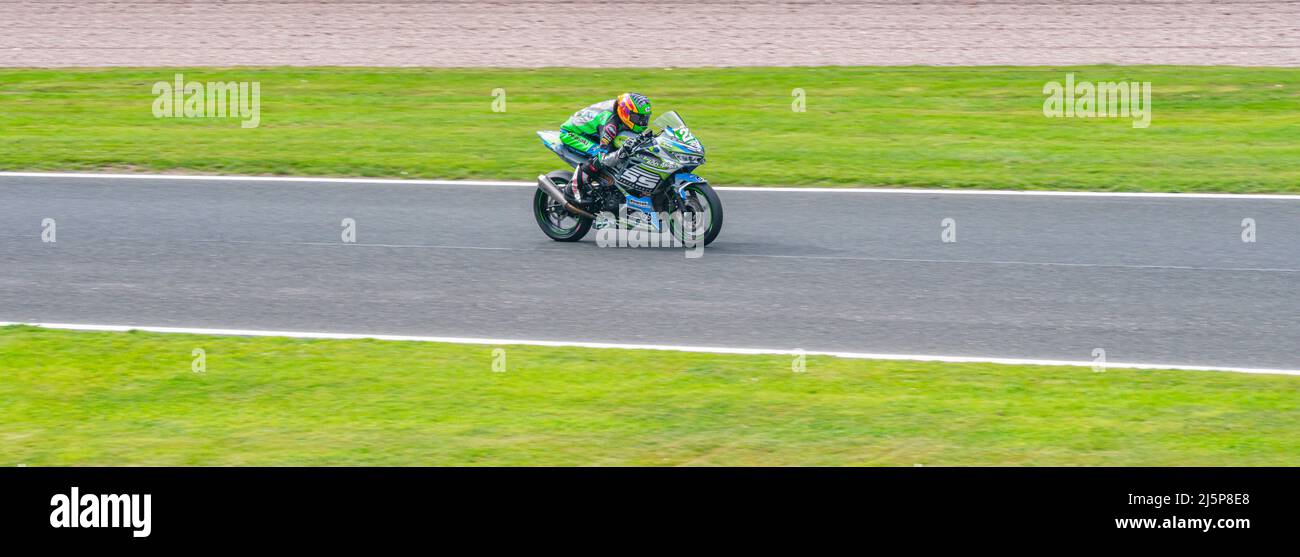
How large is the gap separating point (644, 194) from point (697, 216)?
46 centimetres

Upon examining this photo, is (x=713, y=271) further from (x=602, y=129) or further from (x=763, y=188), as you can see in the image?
(x=763, y=188)

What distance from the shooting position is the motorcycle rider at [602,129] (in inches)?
489

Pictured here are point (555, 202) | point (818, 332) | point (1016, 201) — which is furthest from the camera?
point (1016, 201)

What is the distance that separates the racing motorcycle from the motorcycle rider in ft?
0.19

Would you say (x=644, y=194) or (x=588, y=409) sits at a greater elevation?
(x=644, y=194)

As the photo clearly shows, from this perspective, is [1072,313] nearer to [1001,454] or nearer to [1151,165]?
[1001,454]

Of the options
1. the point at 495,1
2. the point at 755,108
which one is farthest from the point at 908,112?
the point at 495,1

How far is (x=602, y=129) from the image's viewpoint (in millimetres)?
12586

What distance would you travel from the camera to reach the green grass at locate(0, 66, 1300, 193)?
15812mm

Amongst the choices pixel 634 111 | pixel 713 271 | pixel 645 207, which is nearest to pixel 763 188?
pixel 645 207

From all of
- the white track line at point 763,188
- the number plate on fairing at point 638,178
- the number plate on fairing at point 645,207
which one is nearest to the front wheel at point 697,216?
the number plate on fairing at point 645,207

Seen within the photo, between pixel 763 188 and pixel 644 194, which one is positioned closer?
pixel 644 194

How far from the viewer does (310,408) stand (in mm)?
8117

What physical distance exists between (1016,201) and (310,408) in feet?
26.6
